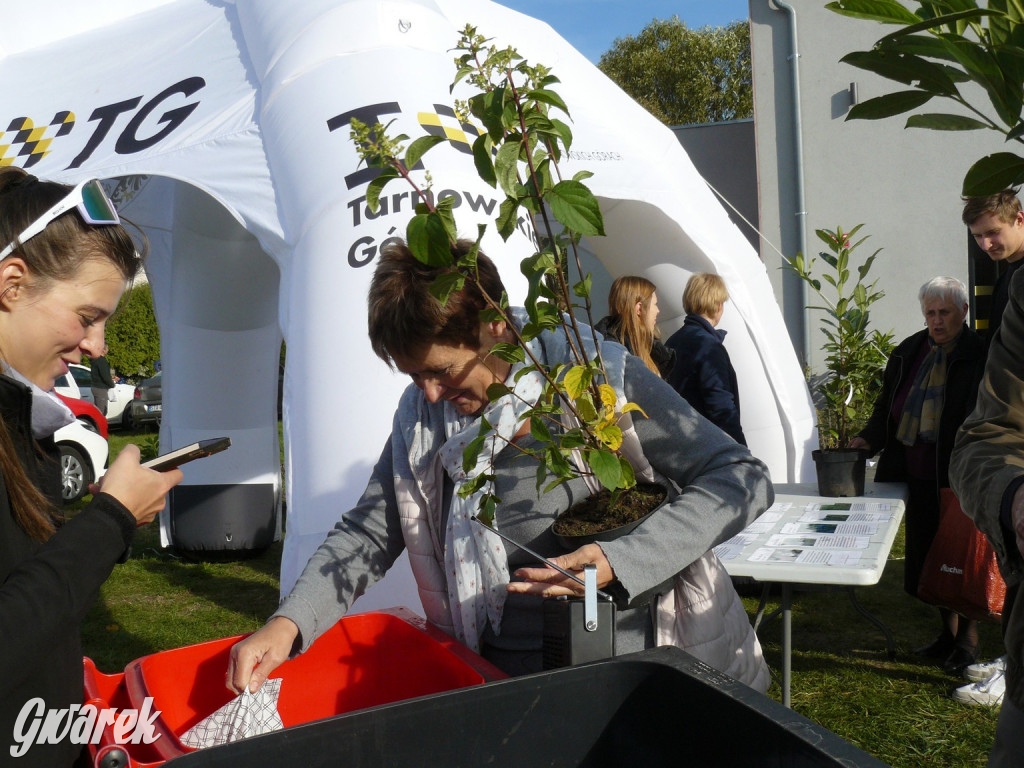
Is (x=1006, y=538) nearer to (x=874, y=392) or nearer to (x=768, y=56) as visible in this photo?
(x=874, y=392)

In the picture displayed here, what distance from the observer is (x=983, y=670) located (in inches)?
148

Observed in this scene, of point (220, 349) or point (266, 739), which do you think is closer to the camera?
point (266, 739)

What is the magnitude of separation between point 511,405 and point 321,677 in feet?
2.25

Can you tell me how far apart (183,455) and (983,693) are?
Result: 3.45 metres

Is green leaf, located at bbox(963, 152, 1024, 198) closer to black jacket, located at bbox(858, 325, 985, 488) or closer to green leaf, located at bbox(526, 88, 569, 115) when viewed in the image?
green leaf, located at bbox(526, 88, 569, 115)

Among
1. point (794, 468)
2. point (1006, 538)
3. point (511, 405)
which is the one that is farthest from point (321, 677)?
point (794, 468)

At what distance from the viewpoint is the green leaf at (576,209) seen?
49.1 inches

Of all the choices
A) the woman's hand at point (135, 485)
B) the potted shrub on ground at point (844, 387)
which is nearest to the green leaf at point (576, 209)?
the woman's hand at point (135, 485)

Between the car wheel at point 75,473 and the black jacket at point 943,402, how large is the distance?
327 inches

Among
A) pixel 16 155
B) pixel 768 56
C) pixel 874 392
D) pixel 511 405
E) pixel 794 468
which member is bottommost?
pixel 794 468

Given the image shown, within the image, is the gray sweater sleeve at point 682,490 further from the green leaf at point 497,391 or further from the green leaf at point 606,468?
the green leaf at point 497,391

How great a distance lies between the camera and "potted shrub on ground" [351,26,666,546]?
4.13 feet

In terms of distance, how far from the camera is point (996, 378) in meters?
1.47

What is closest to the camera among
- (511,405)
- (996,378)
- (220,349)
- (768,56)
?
(996,378)
